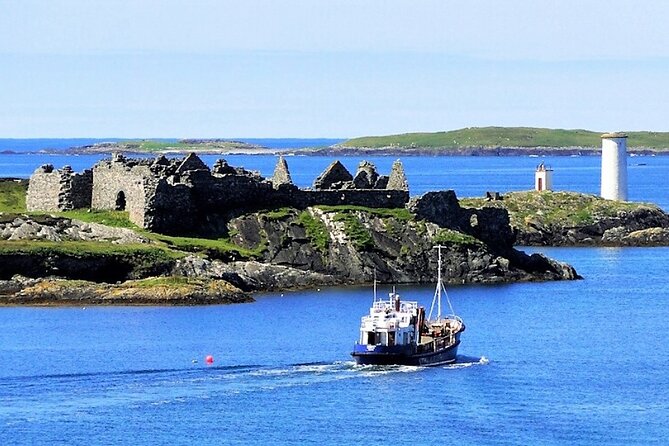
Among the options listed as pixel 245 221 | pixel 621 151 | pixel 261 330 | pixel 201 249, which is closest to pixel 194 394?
pixel 261 330

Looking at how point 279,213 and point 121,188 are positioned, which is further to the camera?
point 121,188

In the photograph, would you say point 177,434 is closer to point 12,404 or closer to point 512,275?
point 12,404

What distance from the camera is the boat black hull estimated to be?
5325cm

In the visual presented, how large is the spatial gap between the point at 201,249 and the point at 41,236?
22.3 feet

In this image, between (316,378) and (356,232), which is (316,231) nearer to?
(356,232)

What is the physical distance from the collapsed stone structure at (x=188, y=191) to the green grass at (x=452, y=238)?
354 centimetres

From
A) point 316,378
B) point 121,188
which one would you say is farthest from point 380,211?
point 316,378

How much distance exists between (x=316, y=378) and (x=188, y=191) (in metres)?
27.3

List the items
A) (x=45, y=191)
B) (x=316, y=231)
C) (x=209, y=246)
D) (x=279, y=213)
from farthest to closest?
(x=45, y=191), (x=279, y=213), (x=316, y=231), (x=209, y=246)

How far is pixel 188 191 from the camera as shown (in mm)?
76938

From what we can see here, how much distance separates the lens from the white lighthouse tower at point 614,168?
118500 mm

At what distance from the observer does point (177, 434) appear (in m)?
43.7

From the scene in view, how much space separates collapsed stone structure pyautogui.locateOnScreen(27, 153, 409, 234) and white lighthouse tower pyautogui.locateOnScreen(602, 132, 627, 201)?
37463 millimetres

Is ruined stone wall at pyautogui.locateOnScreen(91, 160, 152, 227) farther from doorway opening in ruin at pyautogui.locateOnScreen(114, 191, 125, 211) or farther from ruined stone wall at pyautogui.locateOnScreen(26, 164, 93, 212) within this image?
ruined stone wall at pyautogui.locateOnScreen(26, 164, 93, 212)
